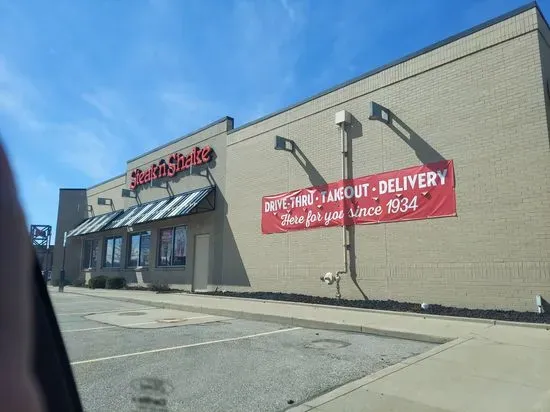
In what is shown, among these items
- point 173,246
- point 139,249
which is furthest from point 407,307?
point 139,249

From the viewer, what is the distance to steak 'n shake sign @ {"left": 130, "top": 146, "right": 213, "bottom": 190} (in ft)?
72.3

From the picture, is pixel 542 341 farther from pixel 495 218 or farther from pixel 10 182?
pixel 10 182

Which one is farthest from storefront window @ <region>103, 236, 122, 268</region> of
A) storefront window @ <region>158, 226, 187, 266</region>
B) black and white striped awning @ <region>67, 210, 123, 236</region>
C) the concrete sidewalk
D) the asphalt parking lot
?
the concrete sidewalk

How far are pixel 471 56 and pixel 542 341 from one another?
768 cm

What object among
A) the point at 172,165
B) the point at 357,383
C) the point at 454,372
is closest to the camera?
the point at 357,383

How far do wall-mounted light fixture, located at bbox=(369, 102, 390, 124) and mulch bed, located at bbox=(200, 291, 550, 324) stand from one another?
5.21m

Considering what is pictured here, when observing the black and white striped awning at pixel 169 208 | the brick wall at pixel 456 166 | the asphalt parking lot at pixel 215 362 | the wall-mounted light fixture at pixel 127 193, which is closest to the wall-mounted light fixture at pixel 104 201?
the wall-mounted light fixture at pixel 127 193

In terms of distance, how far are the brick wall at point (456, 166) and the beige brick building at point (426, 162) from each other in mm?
28

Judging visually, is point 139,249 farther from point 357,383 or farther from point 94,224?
point 357,383

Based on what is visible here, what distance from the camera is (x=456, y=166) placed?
12.4m

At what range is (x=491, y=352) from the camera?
7191 mm

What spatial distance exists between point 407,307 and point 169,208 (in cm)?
1349

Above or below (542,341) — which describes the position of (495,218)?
above

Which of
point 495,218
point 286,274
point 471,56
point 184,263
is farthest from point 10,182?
point 184,263
